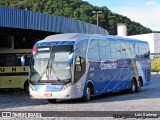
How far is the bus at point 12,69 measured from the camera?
25.2m

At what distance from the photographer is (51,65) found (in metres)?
17.9

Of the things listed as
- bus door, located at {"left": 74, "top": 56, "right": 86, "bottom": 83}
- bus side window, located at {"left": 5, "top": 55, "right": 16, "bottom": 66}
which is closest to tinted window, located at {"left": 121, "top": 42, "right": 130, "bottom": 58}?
bus door, located at {"left": 74, "top": 56, "right": 86, "bottom": 83}

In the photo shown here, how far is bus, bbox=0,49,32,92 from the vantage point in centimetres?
2523

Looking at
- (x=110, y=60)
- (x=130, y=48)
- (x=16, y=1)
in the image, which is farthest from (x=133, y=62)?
(x=16, y=1)

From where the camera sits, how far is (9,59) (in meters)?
25.3

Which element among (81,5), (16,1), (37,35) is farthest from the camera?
(81,5)

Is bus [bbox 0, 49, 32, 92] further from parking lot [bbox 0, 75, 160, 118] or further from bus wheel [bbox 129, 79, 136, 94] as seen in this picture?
bus wheel [bbox 129, 79, 136, 94]

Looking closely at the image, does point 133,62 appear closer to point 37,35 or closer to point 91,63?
point 91,63

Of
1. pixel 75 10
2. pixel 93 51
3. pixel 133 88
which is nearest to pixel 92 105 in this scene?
pixel 93 51

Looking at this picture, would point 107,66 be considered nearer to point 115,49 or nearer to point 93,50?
point 115,49

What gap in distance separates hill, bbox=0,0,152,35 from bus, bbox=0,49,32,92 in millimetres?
34754

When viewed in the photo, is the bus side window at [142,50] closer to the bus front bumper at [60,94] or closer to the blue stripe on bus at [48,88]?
the bus front bumper at [60,94]

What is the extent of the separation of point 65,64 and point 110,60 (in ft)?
13.6

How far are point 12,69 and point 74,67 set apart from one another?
27.0 feet
